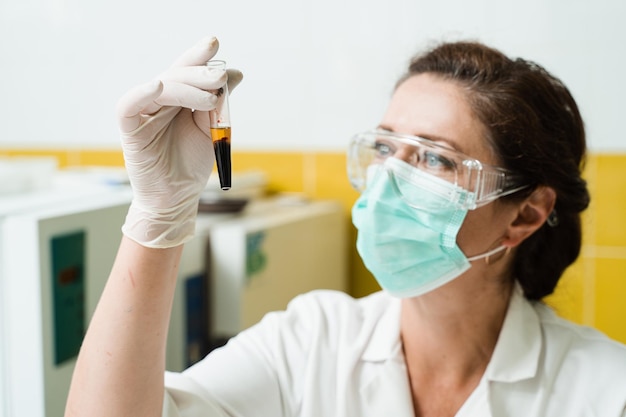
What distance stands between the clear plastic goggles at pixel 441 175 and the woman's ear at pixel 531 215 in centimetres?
6

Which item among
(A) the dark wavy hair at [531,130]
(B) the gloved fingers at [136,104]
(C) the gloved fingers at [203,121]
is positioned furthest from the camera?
(A) the dark wavy hair at [531,130]

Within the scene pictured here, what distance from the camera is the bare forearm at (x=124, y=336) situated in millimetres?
1088

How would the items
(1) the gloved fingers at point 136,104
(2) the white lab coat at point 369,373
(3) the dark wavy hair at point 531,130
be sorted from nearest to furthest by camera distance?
(1) the gloved fingers at point 136,104 → (2) the white lab coat at point 369,373 → (3) the dark wavy hair at point 531,130

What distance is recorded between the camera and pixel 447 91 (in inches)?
56.2

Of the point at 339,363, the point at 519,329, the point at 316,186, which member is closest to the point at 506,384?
the point at 519,329

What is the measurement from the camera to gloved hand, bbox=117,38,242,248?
0.97 m

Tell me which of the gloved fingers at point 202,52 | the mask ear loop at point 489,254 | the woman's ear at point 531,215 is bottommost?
the mask ear loop at point 489,254

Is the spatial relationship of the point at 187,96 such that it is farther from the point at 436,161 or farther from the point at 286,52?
the point at 286,52

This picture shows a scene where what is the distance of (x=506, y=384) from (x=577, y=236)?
1.35ft

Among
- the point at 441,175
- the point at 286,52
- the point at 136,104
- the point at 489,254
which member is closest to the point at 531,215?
the point at 489,254

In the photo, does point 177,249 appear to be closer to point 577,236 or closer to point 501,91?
point 501,91

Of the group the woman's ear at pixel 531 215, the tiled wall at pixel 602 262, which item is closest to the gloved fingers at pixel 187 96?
the woman's ear at pixel 531 215

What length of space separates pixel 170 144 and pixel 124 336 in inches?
11.6

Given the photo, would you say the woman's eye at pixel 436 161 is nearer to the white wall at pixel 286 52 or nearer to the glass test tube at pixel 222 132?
the glass test tube at pixel 222 132
